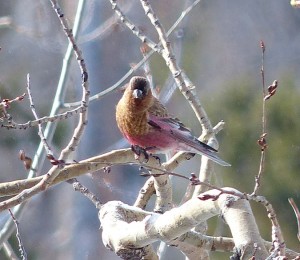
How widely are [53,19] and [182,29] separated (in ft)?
1.98

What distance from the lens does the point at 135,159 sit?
49.9 inches

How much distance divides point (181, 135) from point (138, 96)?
0.41 feet

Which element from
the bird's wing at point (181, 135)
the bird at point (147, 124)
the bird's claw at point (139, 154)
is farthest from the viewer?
the bird at point (147, 124)

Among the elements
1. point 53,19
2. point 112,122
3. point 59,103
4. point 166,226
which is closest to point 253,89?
point 112,122

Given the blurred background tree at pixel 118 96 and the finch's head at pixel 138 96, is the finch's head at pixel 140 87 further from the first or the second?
the blurred background tree at pixel 118 96

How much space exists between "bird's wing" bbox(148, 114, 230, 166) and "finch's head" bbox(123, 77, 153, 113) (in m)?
0.03

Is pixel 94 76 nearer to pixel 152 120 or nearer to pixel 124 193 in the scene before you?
pixel 124 193

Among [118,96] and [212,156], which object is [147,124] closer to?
[212,156]

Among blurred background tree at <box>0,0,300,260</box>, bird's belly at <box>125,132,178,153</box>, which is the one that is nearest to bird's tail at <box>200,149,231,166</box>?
bird's belly at <box>125,132,178,153</box>

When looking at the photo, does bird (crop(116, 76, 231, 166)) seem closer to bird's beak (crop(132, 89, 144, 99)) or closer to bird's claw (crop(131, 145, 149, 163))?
bird's beak (crop(132, 89, 144, 99))

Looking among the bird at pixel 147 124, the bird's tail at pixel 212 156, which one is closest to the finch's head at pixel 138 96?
the bird at pixel 147 124

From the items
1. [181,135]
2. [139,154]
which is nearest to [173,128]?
[181,135]

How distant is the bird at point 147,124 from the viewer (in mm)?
1498

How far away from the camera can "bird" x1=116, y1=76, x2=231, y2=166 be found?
1498 millimetres
